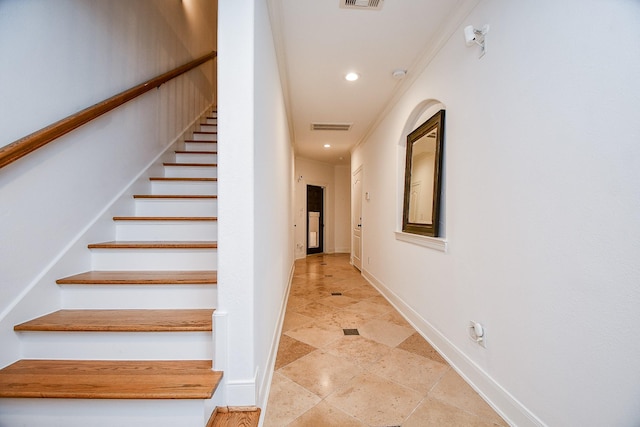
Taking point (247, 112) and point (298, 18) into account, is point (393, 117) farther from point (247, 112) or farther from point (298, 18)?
point (247, 112)

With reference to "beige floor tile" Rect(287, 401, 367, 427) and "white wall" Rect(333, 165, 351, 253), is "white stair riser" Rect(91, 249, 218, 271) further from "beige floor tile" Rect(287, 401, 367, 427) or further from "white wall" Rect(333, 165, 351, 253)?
"white wall" Rect(333, 165, 351, 253)

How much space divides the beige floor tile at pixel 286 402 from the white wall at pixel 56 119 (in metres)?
1.24

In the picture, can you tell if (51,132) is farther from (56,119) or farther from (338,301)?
(338,301)

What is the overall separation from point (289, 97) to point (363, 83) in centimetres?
95

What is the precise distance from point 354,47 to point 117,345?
104 inches

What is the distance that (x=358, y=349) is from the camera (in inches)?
82.4

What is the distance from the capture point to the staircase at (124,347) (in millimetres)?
1034

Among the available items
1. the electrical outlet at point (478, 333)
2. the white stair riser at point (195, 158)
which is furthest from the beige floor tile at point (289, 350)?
the white stair riser at point (195, 158)

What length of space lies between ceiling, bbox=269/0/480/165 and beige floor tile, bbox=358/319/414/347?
245cm

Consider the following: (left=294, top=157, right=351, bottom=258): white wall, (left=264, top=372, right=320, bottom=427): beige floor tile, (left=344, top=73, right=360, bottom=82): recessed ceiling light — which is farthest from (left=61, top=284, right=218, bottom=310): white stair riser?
(left=294, top=157, right=351, bottom=258): white wall

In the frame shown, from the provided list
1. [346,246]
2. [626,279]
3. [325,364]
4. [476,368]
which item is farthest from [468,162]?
[346,246]

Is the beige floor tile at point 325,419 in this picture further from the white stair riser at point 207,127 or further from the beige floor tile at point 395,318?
the white stair riser at point 207,127

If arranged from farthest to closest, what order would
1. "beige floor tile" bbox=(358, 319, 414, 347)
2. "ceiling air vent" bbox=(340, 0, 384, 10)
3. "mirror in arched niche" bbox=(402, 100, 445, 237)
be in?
"beige floor tile" bbox=(358, 319, 414, 347) < "mirror in arched niche" bbox=(402, 100, 445, 237) < "ceiling air vent" bbox=(340, 0, 384, 10)

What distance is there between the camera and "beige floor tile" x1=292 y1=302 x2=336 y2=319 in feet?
9.35
